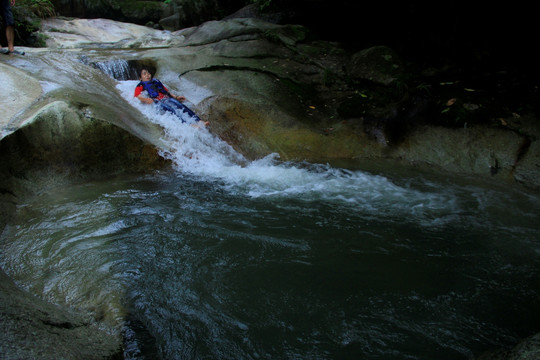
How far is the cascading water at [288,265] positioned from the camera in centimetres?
252

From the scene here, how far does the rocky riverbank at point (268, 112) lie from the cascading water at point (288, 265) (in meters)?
0.64

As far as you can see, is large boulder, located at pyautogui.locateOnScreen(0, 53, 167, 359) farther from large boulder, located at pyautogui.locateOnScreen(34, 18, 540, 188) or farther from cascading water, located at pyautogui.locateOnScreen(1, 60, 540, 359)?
large boulder, located at pyautogui.locateOnScreen(34, 18, 540, 188)

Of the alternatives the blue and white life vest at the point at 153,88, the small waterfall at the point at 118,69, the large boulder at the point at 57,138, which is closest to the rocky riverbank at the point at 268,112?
the large boulder at the point at 57,138

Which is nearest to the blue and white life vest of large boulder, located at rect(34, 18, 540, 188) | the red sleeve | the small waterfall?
the red sleeve

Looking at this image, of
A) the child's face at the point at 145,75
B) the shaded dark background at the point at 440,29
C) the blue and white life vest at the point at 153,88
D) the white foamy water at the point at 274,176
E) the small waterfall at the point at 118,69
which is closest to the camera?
the white foamy water at the point at 274,176

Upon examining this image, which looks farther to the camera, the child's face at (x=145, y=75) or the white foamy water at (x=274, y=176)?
the child's face at (x=145, y=75)

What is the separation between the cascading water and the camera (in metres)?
2.52

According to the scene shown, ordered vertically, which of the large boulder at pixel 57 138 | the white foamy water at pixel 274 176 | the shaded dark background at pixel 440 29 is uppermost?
the shaded dark background at pixel 440 29

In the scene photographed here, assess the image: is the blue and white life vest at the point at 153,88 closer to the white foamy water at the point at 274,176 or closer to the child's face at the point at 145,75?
the child's face at the point at 145,75

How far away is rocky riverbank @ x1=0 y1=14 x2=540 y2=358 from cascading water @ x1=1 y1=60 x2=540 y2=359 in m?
0.64

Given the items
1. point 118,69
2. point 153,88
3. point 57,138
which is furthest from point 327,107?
point 57,138

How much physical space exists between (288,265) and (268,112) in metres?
4.54

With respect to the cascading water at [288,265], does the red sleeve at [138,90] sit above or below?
above

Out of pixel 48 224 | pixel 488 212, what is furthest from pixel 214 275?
pixel 488 212
